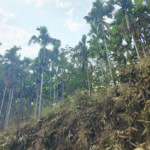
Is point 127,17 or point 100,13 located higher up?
point 100,13

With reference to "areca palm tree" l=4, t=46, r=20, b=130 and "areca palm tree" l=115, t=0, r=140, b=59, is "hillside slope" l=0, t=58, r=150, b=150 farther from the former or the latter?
"areca palm tree" l=4, t=46, r=20, b=130

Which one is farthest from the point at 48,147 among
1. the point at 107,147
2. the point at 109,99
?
the point at 109,99

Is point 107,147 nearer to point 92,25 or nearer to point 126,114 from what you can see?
point 126,114

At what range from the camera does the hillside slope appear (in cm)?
464

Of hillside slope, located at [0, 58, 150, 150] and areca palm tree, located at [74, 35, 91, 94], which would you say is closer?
hillside slope, located at [0, 58, 150, 150]

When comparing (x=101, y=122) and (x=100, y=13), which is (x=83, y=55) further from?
(x=101, y=122)

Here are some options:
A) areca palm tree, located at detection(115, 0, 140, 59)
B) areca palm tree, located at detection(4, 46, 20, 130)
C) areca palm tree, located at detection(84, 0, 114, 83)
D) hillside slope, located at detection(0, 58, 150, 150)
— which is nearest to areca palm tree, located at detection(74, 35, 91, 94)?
areca palm tree, located at detection(84, 0, 114, 83)

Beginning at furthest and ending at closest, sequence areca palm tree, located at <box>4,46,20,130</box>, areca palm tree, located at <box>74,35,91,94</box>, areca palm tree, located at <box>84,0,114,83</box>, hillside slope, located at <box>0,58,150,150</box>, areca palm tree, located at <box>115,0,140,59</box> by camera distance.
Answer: areca palm tree, located at <box>4,46,20,130</box>, areca palm tree, located at <box>74,35,91,94</box>, areca palm tree, located at <box>84,0,114,83</box>, areca palm tree, located at <box>115,0,140,59</box>, hillside slope, located at <box>0,58,150,150</box>

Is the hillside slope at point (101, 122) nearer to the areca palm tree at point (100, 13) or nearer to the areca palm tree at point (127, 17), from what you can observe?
the areca palm tree at point (127, 17)

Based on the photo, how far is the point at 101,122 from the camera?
19.5 ft

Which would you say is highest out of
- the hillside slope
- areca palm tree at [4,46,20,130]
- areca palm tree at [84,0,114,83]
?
areca palm tree at [84,0,114,83]

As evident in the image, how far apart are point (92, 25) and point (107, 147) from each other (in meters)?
16.7

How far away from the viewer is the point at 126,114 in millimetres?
5262

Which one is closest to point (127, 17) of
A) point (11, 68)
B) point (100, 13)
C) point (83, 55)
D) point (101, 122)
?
point (100, 13)
